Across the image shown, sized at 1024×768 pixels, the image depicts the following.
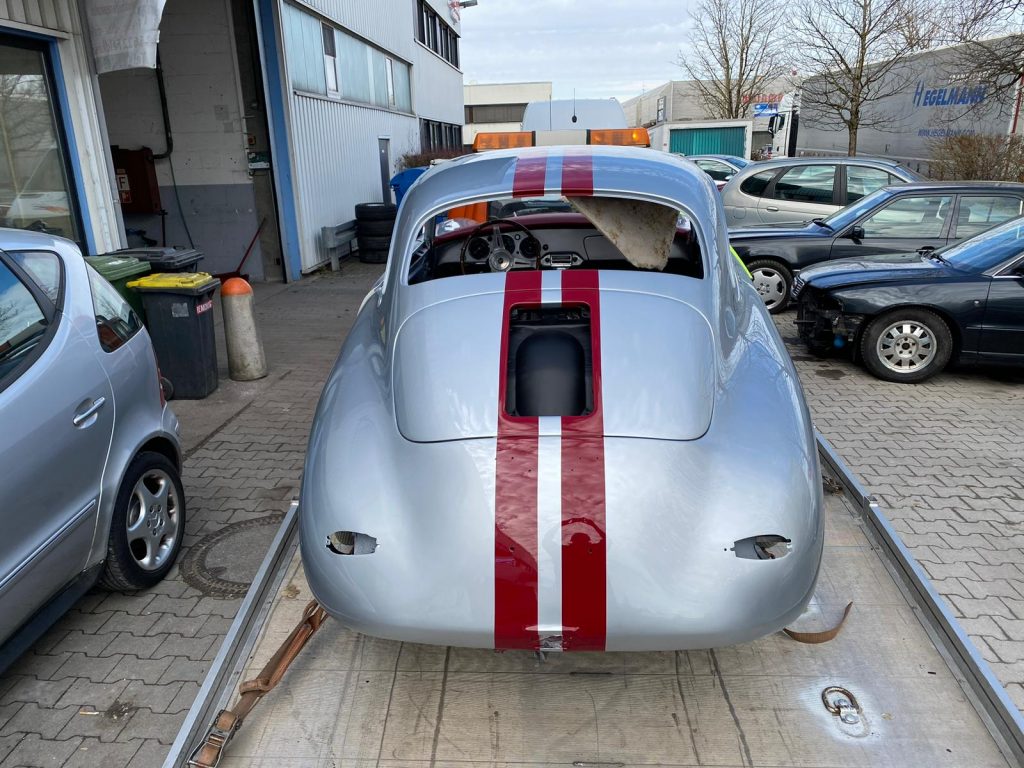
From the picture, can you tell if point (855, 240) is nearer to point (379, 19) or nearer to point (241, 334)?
point (241, 334)

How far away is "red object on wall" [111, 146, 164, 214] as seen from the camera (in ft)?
34.8

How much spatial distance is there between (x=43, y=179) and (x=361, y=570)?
6.65m

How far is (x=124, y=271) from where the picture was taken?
6.14m

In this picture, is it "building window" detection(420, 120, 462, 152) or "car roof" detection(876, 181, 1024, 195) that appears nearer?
"car roof" detection(876, 181, 1024, 195)

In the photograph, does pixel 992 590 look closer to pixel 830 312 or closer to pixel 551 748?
pixel 551 748

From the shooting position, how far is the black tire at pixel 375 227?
13.3 metres

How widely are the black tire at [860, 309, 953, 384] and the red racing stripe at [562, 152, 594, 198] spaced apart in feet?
13.4

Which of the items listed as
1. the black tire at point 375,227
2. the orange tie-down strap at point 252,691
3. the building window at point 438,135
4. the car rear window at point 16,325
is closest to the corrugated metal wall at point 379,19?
the building window at point 438,135

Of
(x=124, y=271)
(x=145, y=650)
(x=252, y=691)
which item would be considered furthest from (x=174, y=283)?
(x=252, y=691)

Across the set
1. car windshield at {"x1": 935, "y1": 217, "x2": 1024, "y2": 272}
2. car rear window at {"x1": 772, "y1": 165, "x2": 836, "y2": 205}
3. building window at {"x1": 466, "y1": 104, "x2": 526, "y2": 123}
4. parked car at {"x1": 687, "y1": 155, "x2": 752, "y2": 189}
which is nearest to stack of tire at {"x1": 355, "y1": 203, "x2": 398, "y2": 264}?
car rear window at {"x1": 772, "y1": 165, "x2": 836, "y2": 205}

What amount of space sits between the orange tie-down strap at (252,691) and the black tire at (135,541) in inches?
38.9

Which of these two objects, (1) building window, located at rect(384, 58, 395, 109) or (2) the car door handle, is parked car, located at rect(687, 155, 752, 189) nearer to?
(1) building window, located at rect(384, 58, 395, 109)

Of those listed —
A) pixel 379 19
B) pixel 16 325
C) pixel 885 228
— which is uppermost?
pixel 379 19

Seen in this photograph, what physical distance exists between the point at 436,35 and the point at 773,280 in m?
22.4
